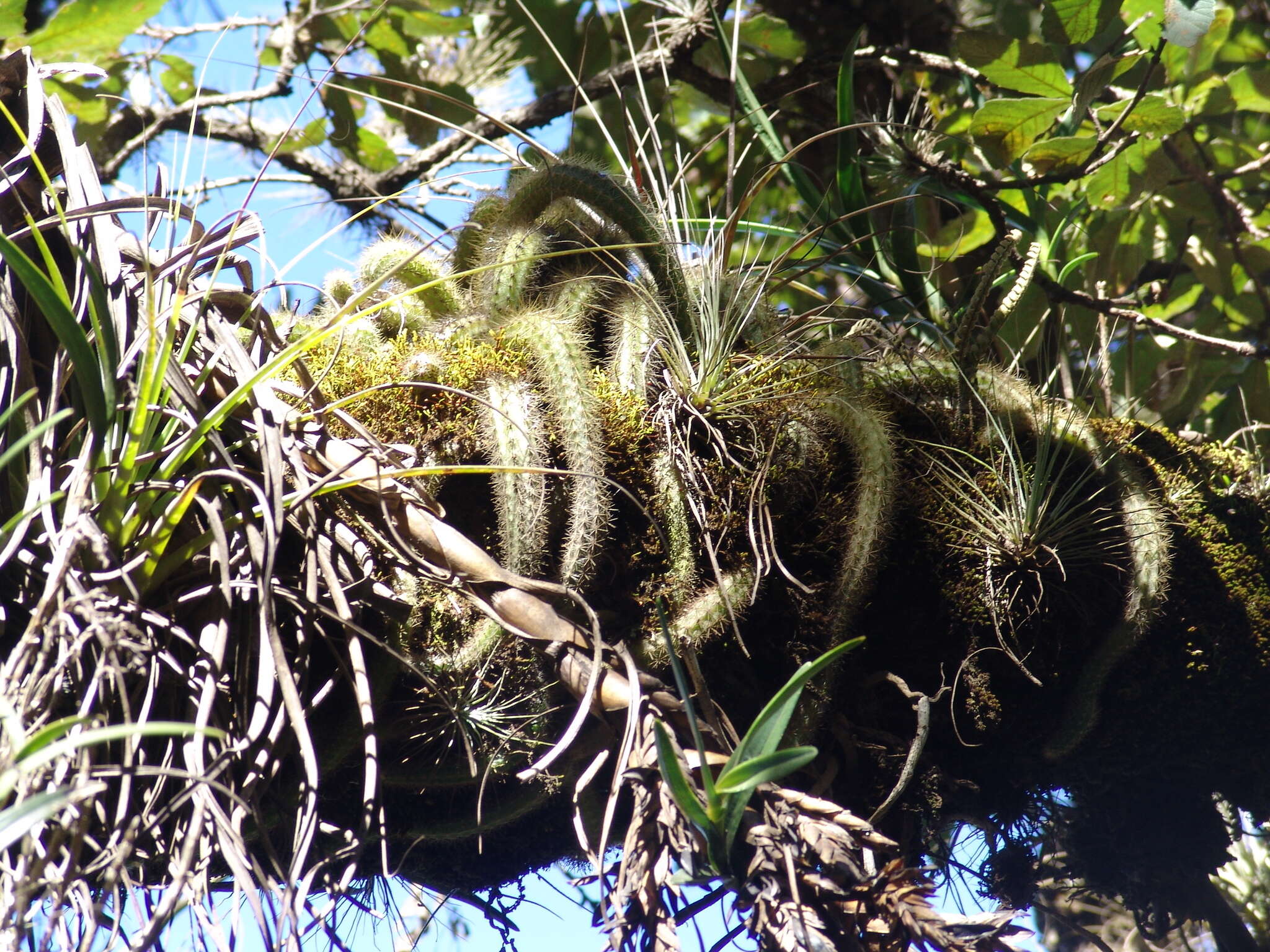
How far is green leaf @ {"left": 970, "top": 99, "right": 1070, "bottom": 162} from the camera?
1188 mm

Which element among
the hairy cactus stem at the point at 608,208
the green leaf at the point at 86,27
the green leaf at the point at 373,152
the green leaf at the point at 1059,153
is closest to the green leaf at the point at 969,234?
the green leaf at the point at 1059,153

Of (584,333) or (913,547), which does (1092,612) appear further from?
(584,333)

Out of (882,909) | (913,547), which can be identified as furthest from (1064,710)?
(882,909)

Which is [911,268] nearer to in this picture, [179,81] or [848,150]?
[848,150]

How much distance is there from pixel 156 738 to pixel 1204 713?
36.8 inches

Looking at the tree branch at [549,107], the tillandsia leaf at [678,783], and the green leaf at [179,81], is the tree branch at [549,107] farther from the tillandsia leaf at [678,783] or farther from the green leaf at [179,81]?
the tillandsia leaf at [678,783]

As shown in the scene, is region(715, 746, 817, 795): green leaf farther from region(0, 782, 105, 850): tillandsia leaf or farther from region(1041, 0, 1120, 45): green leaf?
region(1041, 0, 1120, 45): green leaf

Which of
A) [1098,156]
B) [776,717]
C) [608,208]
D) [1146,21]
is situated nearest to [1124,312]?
[1098,156]

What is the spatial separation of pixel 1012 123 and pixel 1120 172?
244mm

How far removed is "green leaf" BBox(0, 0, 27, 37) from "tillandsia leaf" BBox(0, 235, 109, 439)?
0.64m

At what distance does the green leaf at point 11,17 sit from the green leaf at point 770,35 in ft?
3.66

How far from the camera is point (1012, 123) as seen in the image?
121 cm

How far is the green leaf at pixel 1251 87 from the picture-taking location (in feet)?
5.06

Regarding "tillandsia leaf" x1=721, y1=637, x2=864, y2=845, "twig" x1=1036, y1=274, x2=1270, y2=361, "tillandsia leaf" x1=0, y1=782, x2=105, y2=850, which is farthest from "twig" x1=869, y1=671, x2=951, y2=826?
"twig" x1=1036, y1=274, x2=1270, y2=361
